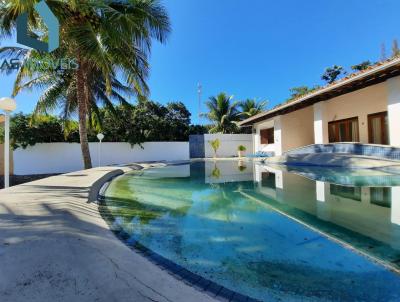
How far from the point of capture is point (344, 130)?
47.0 ft

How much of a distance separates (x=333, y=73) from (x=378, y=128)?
64.2 feet

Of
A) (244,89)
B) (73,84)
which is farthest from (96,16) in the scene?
(244,89)

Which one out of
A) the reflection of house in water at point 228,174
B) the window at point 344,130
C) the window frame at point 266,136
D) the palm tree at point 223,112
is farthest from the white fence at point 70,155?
the window at point 344,130

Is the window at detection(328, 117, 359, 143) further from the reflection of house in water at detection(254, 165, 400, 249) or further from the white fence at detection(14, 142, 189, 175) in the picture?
the white fence at detection(14, 142, 189, 175)

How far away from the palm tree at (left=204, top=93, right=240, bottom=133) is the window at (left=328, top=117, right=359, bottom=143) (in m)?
13.0

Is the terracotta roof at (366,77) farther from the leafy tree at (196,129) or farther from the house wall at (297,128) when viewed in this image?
the leafy tree at (196,129)

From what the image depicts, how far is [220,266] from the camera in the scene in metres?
2.67

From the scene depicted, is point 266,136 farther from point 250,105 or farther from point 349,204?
point 349,204

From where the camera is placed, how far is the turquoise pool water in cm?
230

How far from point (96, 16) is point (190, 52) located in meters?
14.4

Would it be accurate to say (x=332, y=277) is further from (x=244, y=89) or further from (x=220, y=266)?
(x=244, y=89)

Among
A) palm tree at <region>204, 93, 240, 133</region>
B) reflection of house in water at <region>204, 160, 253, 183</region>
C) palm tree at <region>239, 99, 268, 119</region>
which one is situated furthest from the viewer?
palm tree at <region>239, 99, 268, 119</region>

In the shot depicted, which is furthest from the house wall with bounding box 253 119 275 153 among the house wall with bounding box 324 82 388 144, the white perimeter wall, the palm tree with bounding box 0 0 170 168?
the palm tree with bounding box 0 0 170 168

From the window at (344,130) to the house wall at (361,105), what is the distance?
316 millimetres
